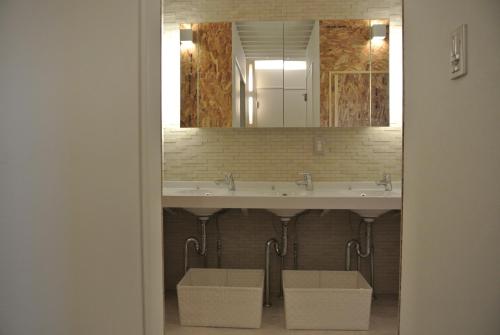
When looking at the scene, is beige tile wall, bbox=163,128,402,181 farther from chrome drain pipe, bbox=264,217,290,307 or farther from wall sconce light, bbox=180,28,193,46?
wall sconce light, bbox=180,28,193,46

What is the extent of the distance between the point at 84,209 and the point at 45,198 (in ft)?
0.39

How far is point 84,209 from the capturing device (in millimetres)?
1061

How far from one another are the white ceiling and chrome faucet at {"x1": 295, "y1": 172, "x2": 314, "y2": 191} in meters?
0.89

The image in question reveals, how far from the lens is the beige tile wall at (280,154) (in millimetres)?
2775

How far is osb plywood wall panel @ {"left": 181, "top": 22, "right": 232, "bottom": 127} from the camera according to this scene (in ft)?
9.04

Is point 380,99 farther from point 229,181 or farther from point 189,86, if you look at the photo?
point 189,86

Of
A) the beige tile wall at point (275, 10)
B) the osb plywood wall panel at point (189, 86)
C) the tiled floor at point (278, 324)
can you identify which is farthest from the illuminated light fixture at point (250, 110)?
the tiled floor at point (278, 324)

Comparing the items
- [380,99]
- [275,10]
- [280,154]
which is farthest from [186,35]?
[380,99]

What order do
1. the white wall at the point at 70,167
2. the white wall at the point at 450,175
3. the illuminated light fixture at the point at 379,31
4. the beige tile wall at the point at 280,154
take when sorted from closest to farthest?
the white wall at the point at 450,175, the white wall at the point at 70,167, the illuminated light fixture at the point at 379,31, the beige tile wall at the point at 280,154

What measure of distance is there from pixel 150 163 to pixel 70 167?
23 centimetres

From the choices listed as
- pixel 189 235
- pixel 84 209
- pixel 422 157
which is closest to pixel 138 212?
pixel 84 209

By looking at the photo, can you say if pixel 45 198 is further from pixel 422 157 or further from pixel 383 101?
pixel 383 101

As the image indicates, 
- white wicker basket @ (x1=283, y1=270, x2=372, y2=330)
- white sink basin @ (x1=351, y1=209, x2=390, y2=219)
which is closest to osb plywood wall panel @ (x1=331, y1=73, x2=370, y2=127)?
white sink basin @ (x1=351, y1=209, x2=390, y2=219)

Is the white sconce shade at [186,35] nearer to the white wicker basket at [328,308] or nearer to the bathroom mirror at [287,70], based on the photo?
the bathroom mirror at [287,70]
